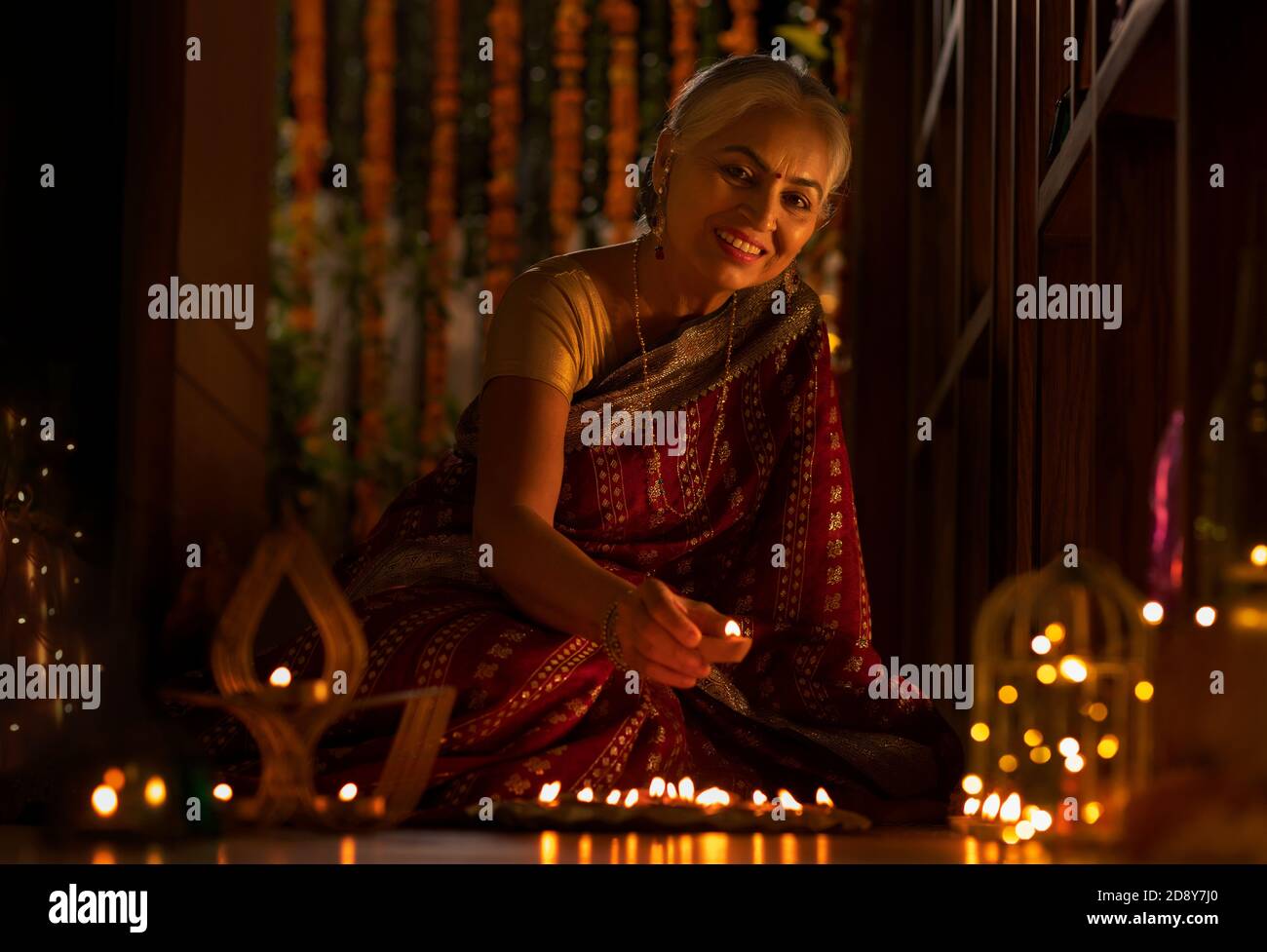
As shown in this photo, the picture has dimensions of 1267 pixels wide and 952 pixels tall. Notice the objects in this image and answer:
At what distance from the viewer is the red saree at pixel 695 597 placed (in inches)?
80.8

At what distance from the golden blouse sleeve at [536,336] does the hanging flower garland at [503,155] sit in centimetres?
307

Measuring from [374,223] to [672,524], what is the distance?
3497 millimetres

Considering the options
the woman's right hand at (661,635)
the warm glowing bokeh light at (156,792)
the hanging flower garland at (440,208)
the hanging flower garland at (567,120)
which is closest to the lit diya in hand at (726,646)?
the woman's right hand at (661,635)

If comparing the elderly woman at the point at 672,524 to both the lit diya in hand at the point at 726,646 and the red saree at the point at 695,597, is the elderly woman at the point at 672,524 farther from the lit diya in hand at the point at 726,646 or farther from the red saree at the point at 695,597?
the lit diya in hand at the point at 726,646

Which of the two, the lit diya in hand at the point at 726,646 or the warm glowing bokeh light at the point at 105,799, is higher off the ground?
the lit diya in hand at the point at 726,646

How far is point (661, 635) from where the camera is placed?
1.69 metres

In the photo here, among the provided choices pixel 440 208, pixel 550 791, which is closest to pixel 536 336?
pixel 550 791

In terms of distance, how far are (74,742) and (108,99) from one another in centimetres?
119

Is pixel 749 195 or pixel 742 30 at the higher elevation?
pixel 742 30

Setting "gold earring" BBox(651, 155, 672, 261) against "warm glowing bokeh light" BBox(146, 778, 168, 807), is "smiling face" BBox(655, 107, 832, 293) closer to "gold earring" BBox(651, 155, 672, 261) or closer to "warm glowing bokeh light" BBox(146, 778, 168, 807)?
"gold earring" BBox(651, 155, 672, 261)

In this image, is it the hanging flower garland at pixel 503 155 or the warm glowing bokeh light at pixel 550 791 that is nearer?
the warm glowing bokeh light at pixel 550 791

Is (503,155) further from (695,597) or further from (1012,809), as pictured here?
(1012,809)

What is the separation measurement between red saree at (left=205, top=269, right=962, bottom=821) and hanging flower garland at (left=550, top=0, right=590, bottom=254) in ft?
9.35

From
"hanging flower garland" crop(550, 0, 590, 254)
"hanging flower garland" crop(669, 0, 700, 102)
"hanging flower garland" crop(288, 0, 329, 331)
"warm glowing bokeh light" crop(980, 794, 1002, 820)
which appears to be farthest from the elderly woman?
"hanging flower garland" crop(288, 0, 329, 331)
